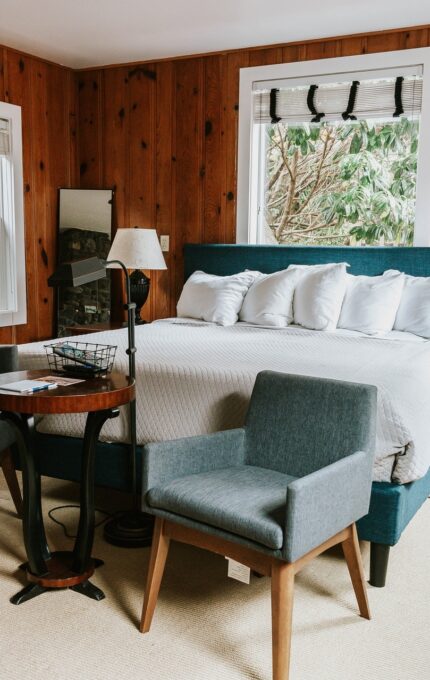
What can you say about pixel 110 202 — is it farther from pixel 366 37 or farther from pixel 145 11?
pixel 366 37

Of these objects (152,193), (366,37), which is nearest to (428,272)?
(366,37)

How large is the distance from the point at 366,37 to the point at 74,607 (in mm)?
3827

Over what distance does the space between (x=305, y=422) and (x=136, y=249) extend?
2.63 meters

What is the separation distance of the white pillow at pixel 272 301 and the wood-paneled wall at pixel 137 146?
0.85 metres

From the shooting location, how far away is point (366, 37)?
444 centimetres

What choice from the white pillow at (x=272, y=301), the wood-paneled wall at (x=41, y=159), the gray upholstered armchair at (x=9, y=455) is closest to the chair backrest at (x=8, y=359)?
the gray upholstered armchair at (x=9, y=455)

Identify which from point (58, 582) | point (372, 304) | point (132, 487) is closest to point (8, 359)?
point (132, 487)

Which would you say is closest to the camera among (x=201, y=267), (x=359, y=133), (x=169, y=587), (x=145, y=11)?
(x=169, y=587)

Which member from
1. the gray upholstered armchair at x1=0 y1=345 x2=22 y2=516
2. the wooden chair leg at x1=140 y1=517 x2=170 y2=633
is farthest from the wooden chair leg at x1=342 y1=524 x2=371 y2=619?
the gray upholstered armchair at x1=0 y1=345 x2=22 y2=516

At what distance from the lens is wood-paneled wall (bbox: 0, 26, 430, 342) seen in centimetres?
502

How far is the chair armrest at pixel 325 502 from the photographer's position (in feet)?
6.23

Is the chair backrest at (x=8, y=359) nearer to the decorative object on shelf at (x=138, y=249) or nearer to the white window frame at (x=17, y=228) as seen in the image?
the decorative object on shelf at (x=138, y=249)

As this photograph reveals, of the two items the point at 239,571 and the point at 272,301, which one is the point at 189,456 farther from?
the point at 272,301

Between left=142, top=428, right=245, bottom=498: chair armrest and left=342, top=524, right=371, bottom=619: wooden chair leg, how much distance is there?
0.48 metres
